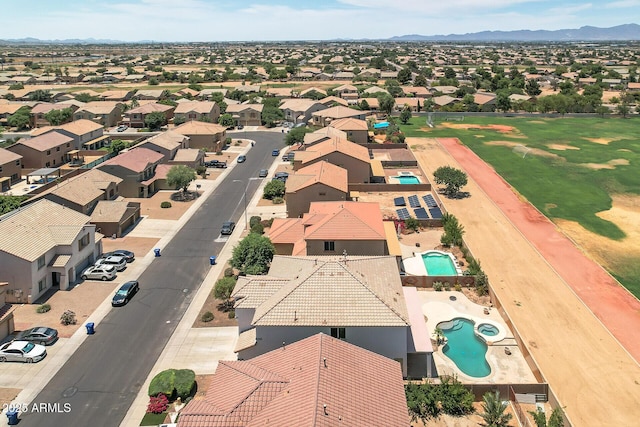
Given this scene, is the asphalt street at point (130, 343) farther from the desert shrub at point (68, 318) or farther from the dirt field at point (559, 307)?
the dirt field at point (559, 307)

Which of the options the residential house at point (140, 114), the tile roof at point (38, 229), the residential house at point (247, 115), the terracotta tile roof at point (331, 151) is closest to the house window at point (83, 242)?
the tile roof at point (38, 229)

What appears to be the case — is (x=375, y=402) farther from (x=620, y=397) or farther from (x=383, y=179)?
(x=383, y=179)

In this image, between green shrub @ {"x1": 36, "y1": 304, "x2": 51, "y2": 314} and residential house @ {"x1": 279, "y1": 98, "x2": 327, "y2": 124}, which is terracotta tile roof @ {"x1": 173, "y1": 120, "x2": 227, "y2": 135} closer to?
residential house @ {"x1": 279, "y1": 98, "x2": 327, "y2": 124}

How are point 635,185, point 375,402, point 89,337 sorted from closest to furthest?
point 375,402, point 89,337, point 635,185

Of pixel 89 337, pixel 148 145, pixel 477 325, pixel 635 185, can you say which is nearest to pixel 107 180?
pixel 148 145

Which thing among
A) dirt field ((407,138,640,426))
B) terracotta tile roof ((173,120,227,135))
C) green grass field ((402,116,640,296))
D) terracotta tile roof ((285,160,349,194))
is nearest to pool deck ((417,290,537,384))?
dirt field ((407,138,640,426))

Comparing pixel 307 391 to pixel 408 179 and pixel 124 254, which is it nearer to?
pixel 124 254
